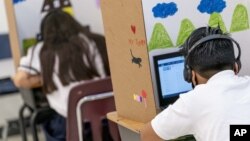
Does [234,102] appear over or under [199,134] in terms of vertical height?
over

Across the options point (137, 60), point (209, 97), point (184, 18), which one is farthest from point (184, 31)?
point (209, 97)

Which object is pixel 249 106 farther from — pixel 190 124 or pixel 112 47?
pixel 112 47

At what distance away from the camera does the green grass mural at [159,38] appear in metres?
2.10

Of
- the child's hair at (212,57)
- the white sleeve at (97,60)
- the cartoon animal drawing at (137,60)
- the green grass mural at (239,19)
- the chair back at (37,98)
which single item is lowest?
the chair back at (37,98)

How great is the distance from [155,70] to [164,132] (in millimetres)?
541

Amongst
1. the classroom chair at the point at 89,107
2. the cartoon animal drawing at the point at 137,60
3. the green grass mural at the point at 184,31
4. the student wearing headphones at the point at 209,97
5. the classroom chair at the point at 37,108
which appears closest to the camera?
the student wearing headphones at the point at 209,97

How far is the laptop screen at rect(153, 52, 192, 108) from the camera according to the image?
2072 mm

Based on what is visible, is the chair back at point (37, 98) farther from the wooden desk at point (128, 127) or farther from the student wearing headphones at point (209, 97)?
the student wearing headphones at point (209, 97)

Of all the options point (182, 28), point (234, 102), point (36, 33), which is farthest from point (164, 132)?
point (36, 33)

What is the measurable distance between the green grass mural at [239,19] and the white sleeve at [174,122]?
0.89 metres

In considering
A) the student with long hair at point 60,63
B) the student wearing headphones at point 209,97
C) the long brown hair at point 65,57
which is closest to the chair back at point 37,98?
the student with long hair at point 60,63

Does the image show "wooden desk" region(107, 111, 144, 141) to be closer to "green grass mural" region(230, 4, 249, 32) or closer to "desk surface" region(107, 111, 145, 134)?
"desk surface" region(107, 111, 145, 134)

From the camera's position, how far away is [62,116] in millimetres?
2893

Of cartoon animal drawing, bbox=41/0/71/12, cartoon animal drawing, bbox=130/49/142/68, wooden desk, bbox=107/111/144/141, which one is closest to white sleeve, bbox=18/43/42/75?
cartoon animal drawing, bbox=41/0/71/12
